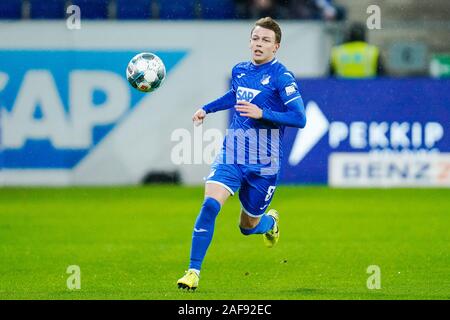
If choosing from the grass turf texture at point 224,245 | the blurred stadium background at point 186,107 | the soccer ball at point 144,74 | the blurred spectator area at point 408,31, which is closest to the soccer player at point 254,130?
the soccer ball at point 144,74

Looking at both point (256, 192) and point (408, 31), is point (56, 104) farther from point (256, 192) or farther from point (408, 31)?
point (256, 192)

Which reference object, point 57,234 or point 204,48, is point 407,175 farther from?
point 57,234

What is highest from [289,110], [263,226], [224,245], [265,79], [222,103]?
[265,79]

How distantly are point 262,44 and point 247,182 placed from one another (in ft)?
3.80

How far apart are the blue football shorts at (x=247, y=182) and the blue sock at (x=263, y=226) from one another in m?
0.30

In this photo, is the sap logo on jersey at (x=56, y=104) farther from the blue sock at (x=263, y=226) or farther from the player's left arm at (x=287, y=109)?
the player's left arm at (x=287, y=109)

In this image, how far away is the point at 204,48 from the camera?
19656 mm

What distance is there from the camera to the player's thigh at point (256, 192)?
9.21 meters

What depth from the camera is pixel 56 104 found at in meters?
19.1

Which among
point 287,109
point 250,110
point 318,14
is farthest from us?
point 318,14

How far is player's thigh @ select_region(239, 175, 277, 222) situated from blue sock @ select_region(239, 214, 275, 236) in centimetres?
34

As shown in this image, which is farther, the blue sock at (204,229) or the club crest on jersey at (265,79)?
the club crest on jersey at (265,79)

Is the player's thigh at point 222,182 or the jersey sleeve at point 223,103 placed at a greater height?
the jersey sleeve at point 223,103

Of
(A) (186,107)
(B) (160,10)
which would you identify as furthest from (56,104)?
(B) (160,10)
